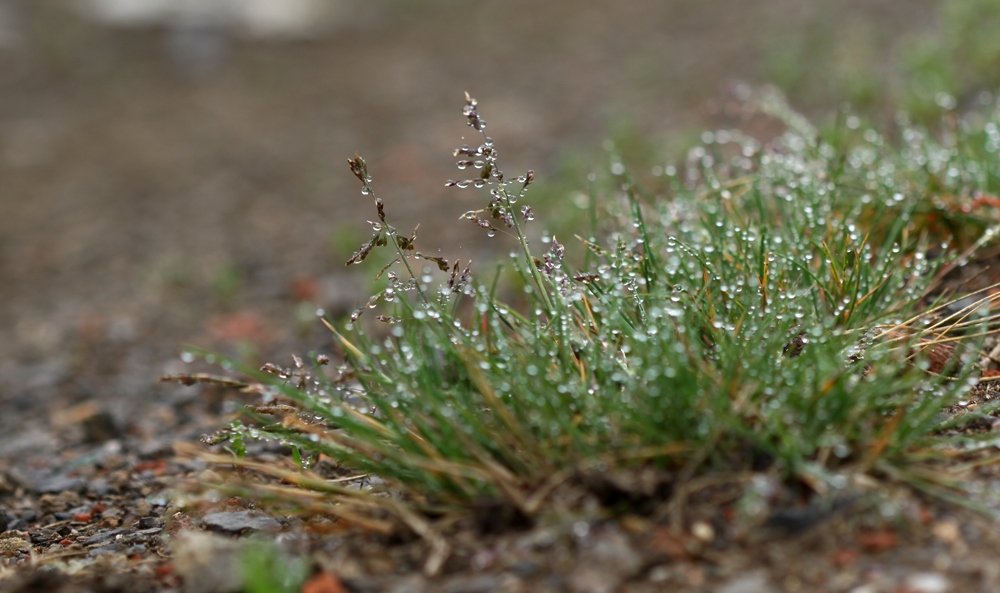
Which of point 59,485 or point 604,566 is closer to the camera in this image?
point 604,566

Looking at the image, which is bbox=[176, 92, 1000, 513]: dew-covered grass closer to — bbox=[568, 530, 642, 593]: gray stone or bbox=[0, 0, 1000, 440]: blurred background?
bbox=[568, 530, 642, 593]: gray stone

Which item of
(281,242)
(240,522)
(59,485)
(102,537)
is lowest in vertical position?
(240,522)

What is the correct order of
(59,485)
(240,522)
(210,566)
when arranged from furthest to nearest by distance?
(59,485) → (240,522) → (210,566)

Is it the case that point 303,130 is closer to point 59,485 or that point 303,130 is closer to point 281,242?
point 281,242

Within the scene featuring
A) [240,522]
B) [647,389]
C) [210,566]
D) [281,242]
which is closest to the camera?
[210,566]

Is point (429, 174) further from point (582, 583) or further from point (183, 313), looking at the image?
point (582, 583)

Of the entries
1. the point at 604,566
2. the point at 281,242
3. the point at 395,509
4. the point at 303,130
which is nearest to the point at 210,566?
the point at 395,509

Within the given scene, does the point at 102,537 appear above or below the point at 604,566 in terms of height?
above

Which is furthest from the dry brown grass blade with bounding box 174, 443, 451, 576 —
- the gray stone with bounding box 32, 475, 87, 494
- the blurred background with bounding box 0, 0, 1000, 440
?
the blurred background with bounding box 0, 0, 1000, 440
